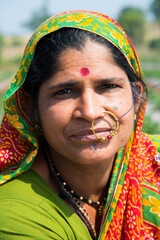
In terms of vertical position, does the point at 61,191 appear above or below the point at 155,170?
below

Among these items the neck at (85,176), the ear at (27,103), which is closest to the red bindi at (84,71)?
the ear at (27,103)

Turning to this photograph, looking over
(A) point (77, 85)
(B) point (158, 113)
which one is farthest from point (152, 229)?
(B) point (158, 113)

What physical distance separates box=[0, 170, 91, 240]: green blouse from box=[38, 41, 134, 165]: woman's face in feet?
1.10

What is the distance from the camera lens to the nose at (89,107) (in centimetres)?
187

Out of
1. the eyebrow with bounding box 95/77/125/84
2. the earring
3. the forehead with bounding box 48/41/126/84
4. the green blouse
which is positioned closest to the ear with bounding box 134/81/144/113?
the eyebrow with bounding box 95/77/125/84

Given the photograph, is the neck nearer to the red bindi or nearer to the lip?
the lip

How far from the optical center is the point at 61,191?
2.32 meters

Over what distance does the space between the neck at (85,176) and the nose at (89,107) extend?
0.52 meters

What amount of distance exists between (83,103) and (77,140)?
228 mm

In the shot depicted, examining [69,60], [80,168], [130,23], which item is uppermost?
[130,23]

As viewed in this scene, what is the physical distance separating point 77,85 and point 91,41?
0.97 ft

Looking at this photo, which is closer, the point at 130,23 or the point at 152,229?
the point at 152,229

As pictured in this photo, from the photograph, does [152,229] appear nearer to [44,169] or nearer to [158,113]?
[44,169]

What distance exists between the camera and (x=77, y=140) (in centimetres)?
195
